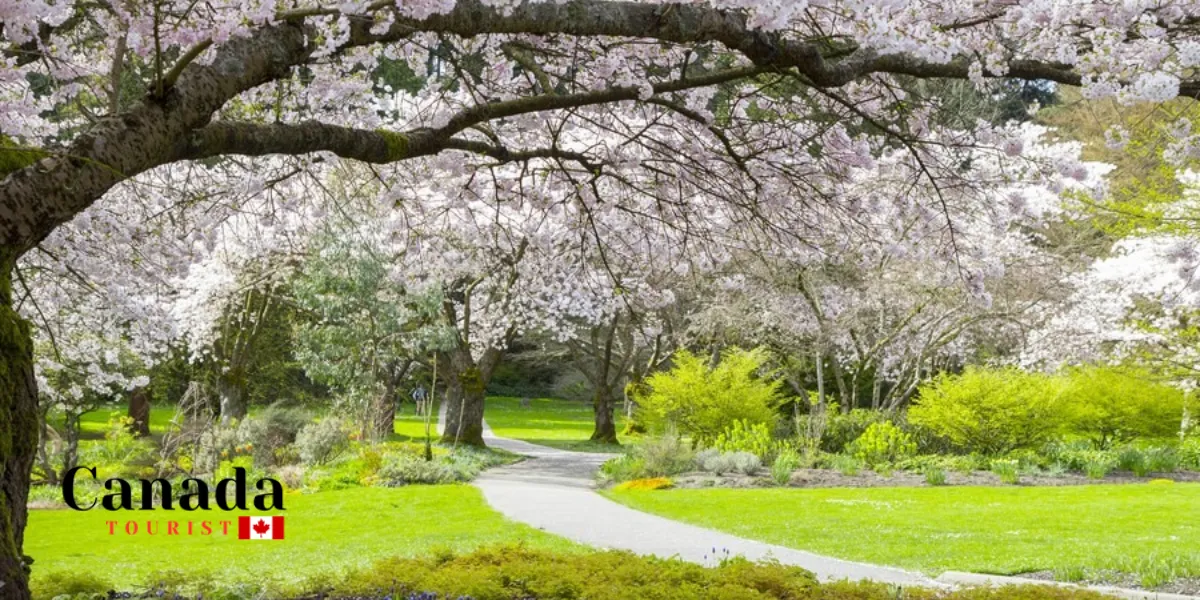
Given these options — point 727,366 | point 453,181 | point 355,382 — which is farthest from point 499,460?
point 453,181

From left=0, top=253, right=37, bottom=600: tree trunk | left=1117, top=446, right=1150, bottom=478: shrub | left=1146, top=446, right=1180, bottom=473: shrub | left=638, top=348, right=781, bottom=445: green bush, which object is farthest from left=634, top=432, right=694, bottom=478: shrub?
left=0, top=253, right=37, bottom=600: tree trunk

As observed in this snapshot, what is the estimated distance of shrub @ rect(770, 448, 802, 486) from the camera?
44.4 ft

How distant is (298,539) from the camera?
9.77 m

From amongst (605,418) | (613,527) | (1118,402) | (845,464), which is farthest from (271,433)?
(1118,402)

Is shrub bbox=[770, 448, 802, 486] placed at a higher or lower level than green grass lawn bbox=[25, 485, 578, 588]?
higher

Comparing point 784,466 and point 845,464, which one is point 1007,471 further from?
point 784,466

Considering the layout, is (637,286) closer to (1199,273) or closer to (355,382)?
(355,382)

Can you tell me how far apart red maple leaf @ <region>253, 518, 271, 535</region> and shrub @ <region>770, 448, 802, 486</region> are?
635 cm

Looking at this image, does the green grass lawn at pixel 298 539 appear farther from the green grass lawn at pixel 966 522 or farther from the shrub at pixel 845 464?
the shrub at pixel 845 464

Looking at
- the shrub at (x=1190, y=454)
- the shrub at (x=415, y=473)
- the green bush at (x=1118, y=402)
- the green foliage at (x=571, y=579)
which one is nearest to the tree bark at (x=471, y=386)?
the shrub at (x=415, y=473)

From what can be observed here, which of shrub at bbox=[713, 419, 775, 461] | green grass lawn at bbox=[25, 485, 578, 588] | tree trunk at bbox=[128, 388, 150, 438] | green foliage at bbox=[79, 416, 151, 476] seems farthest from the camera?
tree trunk at bbox=[128, 388, 150, 438]

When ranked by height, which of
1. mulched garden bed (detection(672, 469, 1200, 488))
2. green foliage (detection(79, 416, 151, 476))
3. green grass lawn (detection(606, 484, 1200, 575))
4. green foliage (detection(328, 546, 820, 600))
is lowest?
green grass lawn (detection(606, 484, 1200, 575))

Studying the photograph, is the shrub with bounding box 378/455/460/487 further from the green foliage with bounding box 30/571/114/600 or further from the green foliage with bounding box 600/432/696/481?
the green foliage with bounding box 30/571/114/600

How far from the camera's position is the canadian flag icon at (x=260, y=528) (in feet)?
33.0
